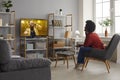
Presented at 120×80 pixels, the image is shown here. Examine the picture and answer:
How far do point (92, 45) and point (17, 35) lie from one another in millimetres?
2508

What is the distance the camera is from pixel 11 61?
10.0 ft

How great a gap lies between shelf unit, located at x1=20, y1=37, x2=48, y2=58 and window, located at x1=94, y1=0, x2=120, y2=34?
7.01 feet

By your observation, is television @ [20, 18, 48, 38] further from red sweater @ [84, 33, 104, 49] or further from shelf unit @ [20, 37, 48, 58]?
red sweater @ [84, 33, 104, 49]

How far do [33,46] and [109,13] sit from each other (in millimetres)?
2800

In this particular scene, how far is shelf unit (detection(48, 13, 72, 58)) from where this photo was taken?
670 cm

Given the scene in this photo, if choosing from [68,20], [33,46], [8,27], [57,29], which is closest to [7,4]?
[8,27]

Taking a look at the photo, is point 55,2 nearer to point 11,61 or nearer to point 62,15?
point 62,15

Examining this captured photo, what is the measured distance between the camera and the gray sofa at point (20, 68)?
9.77ft

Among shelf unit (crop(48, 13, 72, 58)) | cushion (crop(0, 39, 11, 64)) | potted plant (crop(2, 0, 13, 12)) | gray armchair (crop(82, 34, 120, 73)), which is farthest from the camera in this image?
shelf unit (crop(48, 13, 72, 58))

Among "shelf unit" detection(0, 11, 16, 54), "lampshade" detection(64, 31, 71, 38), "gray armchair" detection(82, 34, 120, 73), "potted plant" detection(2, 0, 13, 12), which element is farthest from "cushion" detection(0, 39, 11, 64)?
"lampshade" detection(64, 31, 71, 38)

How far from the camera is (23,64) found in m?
3.12

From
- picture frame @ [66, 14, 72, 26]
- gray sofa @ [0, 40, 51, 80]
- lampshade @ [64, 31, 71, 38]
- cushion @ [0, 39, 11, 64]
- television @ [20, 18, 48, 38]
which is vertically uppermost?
picture frame @ [66, 14, 72, 26]

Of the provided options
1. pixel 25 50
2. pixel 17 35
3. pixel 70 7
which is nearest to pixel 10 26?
pixel 17 35

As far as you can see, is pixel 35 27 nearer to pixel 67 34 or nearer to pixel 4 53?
pixel 67 34
